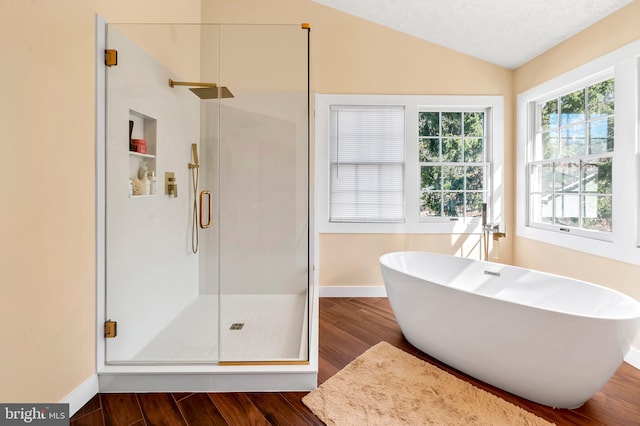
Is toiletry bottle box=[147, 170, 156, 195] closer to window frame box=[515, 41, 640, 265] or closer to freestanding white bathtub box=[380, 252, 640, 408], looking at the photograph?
freestanding white bathtub box=[380, 252, 640, 408]

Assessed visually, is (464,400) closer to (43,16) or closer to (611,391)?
(611,391)

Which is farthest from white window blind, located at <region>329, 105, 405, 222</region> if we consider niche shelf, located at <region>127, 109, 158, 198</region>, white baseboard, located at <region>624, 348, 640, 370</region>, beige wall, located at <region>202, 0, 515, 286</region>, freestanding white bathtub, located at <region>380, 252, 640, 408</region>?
white baseboard, located at <region>624, 348, 640, 370</region>

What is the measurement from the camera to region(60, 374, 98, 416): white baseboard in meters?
1.48

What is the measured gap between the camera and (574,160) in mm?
2547

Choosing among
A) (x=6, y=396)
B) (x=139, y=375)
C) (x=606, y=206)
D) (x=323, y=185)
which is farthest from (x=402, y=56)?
(x=6, y=396)

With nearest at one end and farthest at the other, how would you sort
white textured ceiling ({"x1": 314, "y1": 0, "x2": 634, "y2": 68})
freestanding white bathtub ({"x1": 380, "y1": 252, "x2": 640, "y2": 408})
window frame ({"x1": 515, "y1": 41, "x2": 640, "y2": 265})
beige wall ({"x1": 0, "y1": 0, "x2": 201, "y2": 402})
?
beige wall ({"x1": 0, "y1": 0, "x2": 201, "y2": 402}) → freestanding white bathtub ({"x1": 380, "y1": 252, "x2": 640, "y2": 408}) → window frame ({"x1": 515, "y1": 41, "x2": 640, "y2": 265}) → white textured ceiling ({"x1": 314, "y1": 0, "x2": 634, "y2": 68})

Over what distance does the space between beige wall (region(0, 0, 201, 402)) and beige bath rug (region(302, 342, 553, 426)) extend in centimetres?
129

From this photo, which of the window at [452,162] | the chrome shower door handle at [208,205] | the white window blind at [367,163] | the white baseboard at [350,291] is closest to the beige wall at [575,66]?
the window at [452,162]

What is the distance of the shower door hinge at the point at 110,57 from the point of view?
1701mm

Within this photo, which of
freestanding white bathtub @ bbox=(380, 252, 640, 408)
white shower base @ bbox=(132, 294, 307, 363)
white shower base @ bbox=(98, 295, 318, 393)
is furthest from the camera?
white shower base @ bbox=(132, 294, 307, 363)

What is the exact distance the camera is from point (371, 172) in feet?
10.6

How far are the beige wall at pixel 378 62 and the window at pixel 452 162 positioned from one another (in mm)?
248

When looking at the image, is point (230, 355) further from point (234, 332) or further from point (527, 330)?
point (527, 330)

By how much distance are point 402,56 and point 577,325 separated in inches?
111
